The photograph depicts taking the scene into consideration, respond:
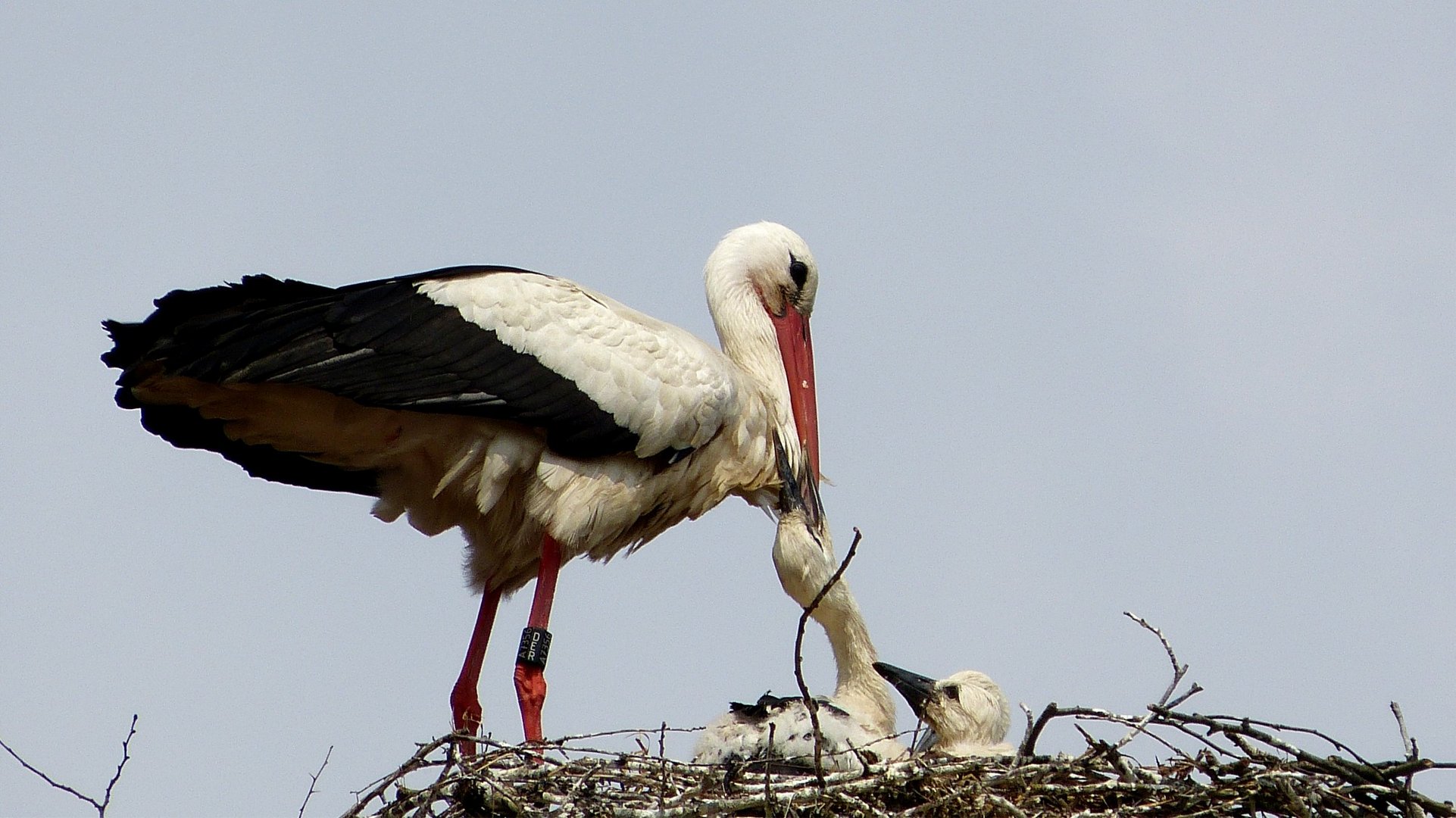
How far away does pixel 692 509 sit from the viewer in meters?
7.27

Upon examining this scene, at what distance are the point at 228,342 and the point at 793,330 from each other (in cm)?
232

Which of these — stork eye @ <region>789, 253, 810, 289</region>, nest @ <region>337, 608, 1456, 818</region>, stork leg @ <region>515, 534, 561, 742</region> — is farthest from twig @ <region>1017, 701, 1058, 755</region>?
stork eye @ <region>789, 253, 810, 289</region>

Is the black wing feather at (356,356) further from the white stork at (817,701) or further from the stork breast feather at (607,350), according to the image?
the white stork at (817,701)

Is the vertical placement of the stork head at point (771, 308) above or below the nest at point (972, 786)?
above

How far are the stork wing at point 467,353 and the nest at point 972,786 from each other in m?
1.44

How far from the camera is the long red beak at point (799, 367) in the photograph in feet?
25.4

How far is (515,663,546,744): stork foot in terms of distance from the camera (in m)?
6.77

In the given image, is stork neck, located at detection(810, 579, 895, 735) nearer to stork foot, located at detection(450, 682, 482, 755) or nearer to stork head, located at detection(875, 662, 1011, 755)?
stork head, located at detection(875, 662, 1011, 755)

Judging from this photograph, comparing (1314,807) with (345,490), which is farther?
(345,490)

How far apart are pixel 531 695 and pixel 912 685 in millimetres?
1209

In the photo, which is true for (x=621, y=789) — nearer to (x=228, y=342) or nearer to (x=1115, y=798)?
(x=1115, y=798)

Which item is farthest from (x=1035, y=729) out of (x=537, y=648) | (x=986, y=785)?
(x=537, y=648)

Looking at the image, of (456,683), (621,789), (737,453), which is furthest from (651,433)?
(621,789)

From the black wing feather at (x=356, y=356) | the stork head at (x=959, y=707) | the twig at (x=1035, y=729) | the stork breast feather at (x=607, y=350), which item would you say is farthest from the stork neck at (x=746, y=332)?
the twig at (x=1035, y=729)
